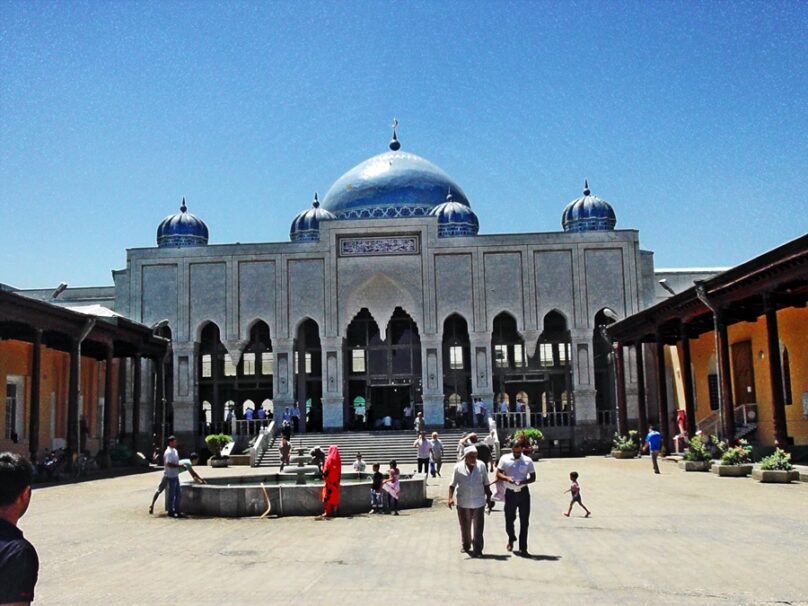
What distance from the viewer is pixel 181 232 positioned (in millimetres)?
41812

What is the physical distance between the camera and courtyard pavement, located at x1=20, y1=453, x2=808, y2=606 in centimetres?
812

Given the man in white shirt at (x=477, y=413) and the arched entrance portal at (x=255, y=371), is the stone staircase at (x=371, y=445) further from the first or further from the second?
the arched entrance portal at (x=255, y=371)

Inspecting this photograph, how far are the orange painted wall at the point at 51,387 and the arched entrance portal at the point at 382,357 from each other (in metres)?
10.00

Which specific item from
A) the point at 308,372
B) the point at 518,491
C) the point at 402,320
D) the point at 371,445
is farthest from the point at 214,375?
the point at 518,491

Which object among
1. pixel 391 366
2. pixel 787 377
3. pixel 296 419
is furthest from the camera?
pixel 391 366

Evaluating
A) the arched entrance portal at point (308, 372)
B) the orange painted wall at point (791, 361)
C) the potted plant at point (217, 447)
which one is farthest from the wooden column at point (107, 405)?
the orange painted wall at point (791, 361)

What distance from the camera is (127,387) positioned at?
3806 centimetres

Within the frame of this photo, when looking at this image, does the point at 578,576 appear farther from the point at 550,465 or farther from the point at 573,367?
the point at 573,367

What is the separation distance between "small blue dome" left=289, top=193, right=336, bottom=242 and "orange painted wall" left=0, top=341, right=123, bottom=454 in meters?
10.5

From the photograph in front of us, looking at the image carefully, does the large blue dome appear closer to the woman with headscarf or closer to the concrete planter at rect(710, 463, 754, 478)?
the concrete planter at rect(710, 463, 754, 478)

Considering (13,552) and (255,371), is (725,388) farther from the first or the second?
(13,552)

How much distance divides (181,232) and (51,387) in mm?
12952

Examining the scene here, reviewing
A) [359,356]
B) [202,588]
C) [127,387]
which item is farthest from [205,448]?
[202,588]

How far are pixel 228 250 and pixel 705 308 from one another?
20733 mm
